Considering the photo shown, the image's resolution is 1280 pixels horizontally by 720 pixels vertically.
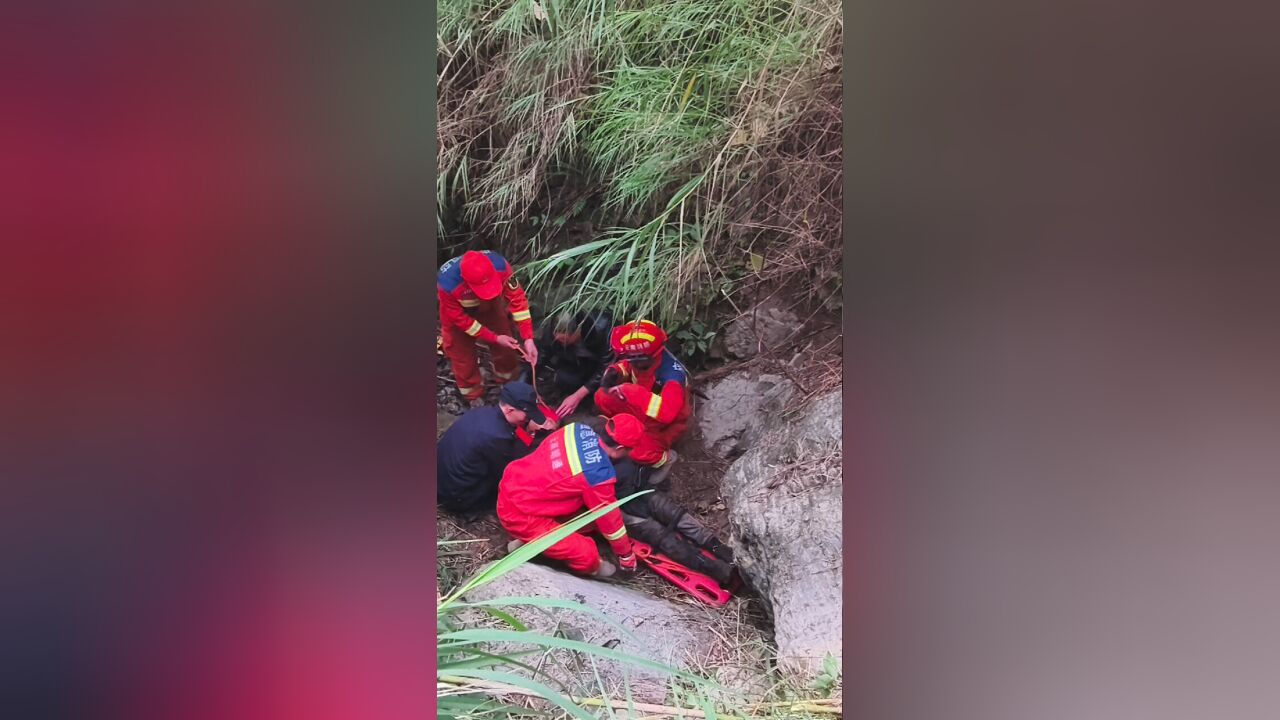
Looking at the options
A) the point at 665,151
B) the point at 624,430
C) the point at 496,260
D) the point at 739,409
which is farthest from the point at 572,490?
the point at 665,151

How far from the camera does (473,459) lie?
4.69 feet

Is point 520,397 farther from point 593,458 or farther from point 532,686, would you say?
point 532,686

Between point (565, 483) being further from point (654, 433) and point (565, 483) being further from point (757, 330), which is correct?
point (757, 330)

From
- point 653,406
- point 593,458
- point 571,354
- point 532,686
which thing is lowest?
point 532,686

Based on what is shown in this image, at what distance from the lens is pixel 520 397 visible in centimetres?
146

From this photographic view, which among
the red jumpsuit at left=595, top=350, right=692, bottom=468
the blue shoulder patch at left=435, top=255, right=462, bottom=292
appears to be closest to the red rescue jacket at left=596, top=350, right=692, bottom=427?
the red jumpsuit at left=595, top=350, right=692, bottom=468

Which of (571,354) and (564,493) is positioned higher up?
(571,354)

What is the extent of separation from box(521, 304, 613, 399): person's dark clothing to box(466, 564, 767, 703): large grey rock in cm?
36

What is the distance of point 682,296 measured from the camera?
1.48 meters

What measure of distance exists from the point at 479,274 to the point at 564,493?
1.52ft
